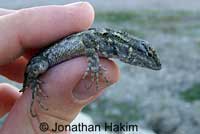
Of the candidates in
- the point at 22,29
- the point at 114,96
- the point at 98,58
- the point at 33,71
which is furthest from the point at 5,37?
the point at 114,96

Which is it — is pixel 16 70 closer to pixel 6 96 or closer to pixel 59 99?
pixel 6 96

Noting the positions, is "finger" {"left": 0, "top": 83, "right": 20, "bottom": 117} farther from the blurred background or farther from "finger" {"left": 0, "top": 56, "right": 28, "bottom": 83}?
the blurred background

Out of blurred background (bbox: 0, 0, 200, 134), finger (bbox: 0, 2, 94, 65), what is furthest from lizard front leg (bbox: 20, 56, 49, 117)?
blurred background (bbox: 0, 0, 200, 134)

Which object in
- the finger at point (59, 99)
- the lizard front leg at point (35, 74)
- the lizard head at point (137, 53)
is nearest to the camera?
the finger at point (59, 99)

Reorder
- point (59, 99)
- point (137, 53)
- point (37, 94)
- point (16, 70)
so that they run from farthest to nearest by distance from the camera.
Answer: point (16, 70)
point (137, 53)
point (37, 94)
point (59, 99)

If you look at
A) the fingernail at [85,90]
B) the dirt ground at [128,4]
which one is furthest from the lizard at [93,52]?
the dirt ground at [128,4]

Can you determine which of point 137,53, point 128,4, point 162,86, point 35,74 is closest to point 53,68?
point 35,74

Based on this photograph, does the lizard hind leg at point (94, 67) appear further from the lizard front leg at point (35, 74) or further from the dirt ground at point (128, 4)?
the dirt ground at point (128, 4)
